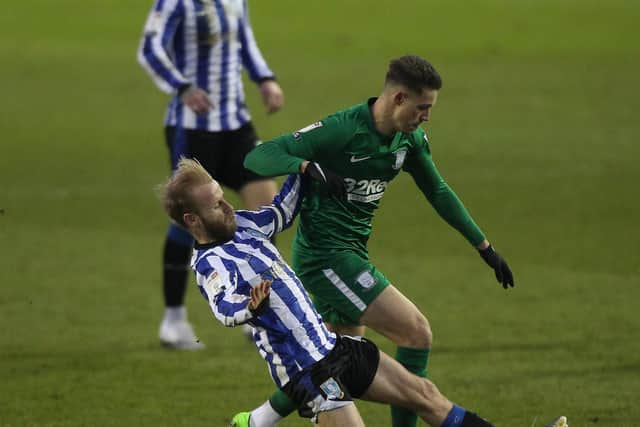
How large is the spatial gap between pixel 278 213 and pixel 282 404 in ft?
2.71

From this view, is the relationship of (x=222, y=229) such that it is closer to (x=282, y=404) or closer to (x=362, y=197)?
(x=282, y=404)

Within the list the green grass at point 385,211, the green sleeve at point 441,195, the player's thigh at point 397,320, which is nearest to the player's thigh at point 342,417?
the player's thigh at point 397,320

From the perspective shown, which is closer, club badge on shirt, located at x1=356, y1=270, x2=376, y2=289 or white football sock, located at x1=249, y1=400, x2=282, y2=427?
white football sock, located at x1=249, y1=400, x2=282, y2=427

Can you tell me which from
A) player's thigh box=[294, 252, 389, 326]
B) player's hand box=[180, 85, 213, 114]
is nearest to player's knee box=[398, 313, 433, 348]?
player's thigh box=[294, 252, 389, 326]

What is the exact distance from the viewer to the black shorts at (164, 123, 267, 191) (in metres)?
8.88

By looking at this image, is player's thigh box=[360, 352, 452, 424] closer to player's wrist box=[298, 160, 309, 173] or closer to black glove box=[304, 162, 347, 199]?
black glove box=[304, 162, 347, 199]

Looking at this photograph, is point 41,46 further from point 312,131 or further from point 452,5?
point 312,131

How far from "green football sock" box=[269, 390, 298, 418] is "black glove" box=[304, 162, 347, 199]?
0.88 m

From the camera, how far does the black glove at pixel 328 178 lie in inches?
226

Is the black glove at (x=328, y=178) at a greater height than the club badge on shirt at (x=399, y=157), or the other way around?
the black glove at (x=328, y=178)

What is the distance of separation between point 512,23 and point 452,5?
72.9 inches

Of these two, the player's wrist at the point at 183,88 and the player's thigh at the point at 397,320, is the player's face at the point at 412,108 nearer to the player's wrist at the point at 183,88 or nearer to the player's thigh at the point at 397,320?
the player's thigh at the point at 397,320

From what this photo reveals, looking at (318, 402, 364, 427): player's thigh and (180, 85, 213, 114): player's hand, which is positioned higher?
(318, 402, 364, 427): player's thigh

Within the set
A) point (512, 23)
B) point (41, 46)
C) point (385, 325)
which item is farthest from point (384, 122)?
point (512, 23)
